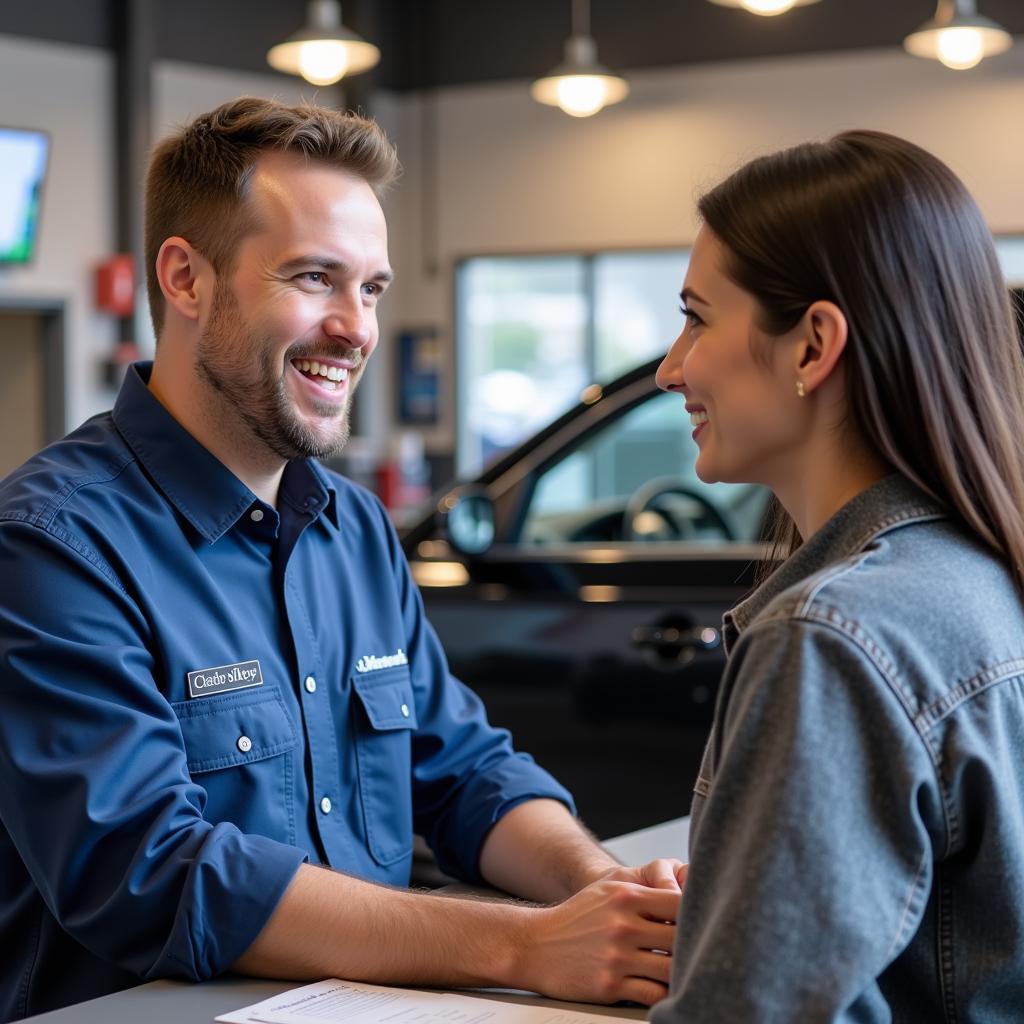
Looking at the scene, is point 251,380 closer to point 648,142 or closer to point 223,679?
point 223,679

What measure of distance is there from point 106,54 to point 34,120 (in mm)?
550

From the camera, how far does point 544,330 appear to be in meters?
8.72

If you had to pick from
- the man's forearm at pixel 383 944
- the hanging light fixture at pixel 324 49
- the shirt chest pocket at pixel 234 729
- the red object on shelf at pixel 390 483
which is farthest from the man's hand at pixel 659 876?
the red object on shelf at pixel 390 483

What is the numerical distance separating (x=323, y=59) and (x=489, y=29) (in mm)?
2591

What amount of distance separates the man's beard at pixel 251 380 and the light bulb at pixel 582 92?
532cm

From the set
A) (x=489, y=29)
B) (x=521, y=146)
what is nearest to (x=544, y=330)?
(x=521, y=146)

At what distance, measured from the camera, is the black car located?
305cm

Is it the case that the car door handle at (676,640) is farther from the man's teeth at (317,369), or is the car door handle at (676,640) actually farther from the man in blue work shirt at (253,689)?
the man's teeth at (317,369)

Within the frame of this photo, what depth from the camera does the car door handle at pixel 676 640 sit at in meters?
3.02

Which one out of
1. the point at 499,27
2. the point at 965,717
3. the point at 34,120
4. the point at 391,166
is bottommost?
the point at 965,717

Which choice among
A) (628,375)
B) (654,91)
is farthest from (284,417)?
(654,91)

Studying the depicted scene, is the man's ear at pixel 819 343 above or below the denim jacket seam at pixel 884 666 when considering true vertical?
above

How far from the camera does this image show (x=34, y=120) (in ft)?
24.2

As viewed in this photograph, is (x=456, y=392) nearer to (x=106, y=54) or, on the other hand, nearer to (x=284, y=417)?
(x=106, y=54)
